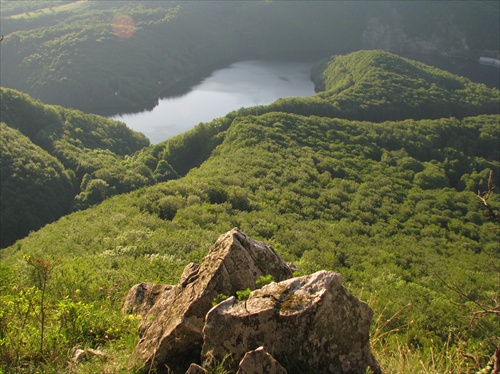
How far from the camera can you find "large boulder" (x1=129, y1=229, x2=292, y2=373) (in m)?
6.18

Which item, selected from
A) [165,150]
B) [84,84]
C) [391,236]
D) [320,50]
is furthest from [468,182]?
[320,50]

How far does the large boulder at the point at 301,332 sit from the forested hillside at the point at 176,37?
11272 cm

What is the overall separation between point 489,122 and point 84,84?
316ft

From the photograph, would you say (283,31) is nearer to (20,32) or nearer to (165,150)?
(20,32)

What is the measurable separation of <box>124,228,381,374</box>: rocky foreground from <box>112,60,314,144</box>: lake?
284 ft

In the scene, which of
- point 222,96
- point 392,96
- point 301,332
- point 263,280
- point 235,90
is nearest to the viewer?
point 301,332

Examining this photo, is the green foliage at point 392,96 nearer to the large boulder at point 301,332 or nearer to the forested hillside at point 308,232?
the forested hillside at point 308,232

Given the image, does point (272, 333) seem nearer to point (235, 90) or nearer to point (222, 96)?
point (222, 96)

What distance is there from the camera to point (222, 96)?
11588 centimetres

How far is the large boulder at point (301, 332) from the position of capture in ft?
18.8

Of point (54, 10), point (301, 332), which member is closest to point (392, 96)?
point (301, 332)

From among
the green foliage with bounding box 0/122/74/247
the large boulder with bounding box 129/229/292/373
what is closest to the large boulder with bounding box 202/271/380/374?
the large boulder with bounding box 129/229/292/373

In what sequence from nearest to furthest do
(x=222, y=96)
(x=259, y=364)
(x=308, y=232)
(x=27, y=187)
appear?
(x=259, y=364) → (x=308, y=232) → (x=27, y=187) → (x=222, y=96)

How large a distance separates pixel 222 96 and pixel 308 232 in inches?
3604
